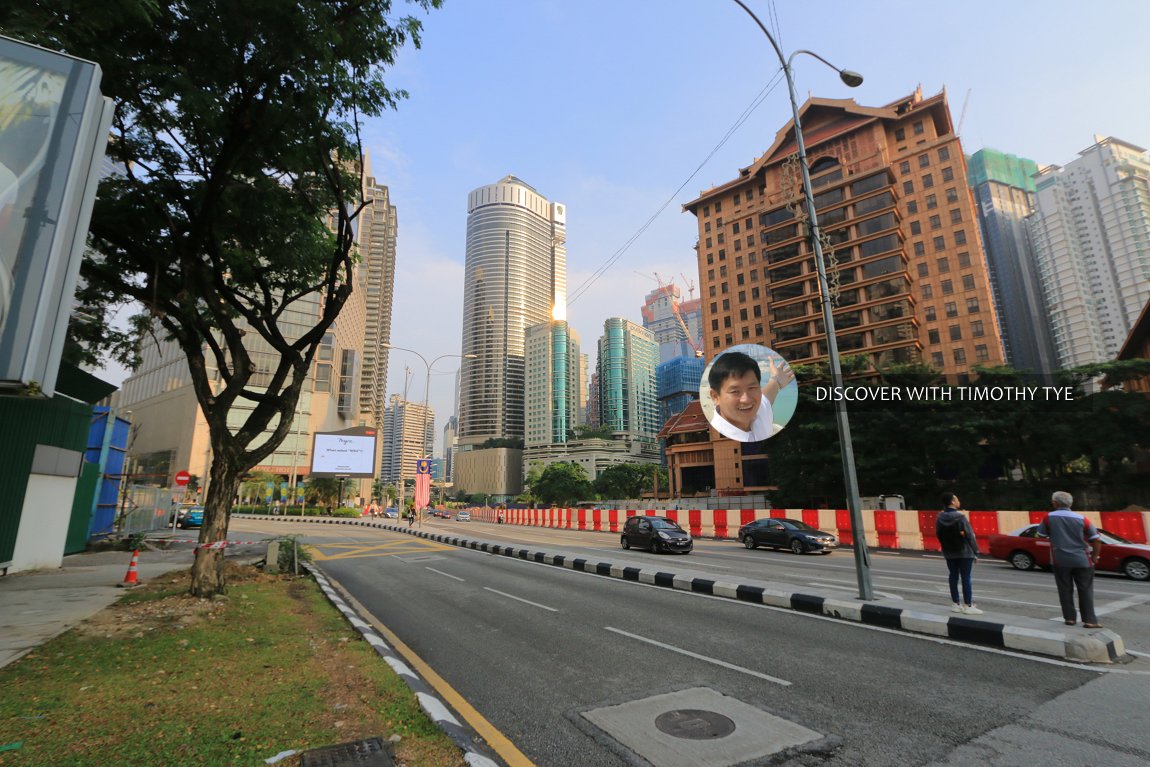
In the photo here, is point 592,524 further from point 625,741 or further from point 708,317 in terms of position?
point 708,317

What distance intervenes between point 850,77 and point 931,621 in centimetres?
1058

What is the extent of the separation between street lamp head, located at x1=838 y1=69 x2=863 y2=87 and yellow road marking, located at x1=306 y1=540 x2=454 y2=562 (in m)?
19.3

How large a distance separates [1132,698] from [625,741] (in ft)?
15.2

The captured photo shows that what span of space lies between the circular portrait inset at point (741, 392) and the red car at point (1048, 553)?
14311mm

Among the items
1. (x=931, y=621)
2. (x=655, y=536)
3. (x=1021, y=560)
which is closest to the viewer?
(x=931, y=621)

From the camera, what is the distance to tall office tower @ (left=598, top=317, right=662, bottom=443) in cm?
18312

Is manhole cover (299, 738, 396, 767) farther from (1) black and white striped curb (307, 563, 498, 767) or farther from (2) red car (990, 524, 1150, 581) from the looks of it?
(2) red car (990, 524, 1150, 581)

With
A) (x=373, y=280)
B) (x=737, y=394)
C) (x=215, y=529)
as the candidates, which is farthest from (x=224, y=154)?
(x=373, y=280)

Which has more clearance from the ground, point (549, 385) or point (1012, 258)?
point (1012, 258)

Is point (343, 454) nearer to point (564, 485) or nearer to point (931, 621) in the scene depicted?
point (931, 621)

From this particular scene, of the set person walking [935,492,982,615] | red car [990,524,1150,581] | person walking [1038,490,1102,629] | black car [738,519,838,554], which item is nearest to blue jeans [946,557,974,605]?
person walking [935,492,982,615]

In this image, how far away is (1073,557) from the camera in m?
6.95

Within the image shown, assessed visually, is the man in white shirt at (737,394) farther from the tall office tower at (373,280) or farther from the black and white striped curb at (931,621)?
the tall office tower at (373,280)

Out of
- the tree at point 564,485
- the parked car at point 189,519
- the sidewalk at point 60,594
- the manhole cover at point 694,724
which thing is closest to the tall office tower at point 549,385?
the tree at point 564,485
